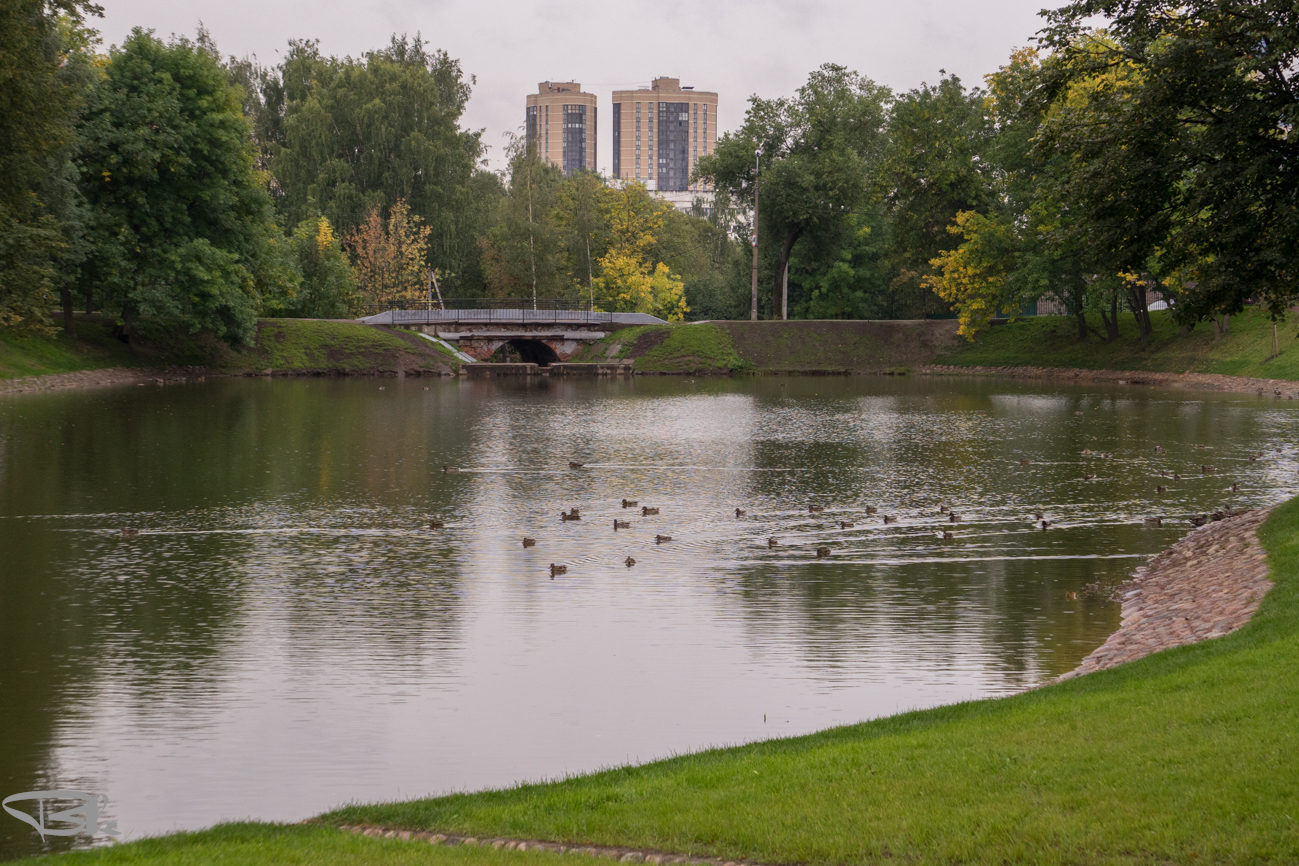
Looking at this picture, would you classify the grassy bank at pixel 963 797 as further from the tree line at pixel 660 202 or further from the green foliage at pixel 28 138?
the green foliage at pixel 28 138

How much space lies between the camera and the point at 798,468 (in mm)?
32750

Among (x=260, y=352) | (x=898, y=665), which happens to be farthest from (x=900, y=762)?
(x=260, y=352)

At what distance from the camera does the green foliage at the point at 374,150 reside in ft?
289

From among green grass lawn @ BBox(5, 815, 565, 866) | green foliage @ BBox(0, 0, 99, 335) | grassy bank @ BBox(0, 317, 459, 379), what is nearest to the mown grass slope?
green grass lawn @ BBox(5, 815, 565, 866)

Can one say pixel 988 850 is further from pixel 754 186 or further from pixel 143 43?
pixel 754 186

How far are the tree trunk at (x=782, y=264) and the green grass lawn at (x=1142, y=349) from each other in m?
15.8

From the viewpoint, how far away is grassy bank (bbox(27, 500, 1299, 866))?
24.6 ft

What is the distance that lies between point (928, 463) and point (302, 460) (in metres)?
18.2

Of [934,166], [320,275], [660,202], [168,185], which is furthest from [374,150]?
[934,166]

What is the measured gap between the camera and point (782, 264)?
95.1m

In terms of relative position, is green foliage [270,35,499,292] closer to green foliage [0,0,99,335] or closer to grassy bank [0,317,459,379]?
grassy bank [0,317,459,379]

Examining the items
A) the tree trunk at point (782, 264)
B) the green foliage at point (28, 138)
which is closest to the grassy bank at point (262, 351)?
the green foliage at point (28, 138)

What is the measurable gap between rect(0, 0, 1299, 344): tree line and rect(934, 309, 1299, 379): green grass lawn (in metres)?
1.92

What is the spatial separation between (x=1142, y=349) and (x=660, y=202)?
5987 cm
